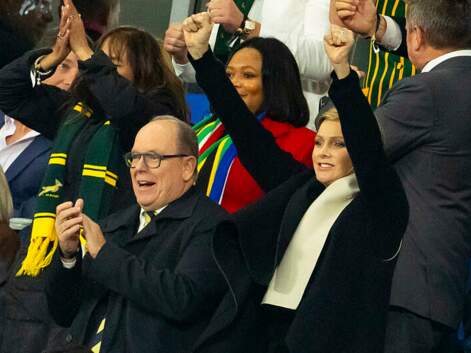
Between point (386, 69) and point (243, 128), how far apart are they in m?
1.17

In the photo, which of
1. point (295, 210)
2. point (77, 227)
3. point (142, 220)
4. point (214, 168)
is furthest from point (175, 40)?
point (295, 210)

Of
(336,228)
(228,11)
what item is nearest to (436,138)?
(336,228)

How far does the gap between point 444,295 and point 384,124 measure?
25.6 inches

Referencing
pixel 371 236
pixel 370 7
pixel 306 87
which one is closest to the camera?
pixel 371 236

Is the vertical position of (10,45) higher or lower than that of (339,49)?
lower

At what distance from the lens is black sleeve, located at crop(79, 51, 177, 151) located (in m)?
5.89

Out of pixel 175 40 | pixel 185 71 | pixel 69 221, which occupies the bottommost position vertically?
pixel 69 221

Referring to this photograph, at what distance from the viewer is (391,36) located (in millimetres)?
5504

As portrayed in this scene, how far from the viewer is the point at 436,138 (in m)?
4.82

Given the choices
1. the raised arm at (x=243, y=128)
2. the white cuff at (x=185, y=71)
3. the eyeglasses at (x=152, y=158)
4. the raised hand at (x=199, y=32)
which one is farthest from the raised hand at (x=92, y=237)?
the white cuff at (x=185, y=71)

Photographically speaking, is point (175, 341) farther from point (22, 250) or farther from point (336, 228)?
point (22, 250)

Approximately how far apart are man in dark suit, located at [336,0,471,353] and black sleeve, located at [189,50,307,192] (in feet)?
2.11

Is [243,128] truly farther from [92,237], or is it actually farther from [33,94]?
[33,94]

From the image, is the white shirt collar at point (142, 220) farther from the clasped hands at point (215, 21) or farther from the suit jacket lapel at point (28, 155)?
the suit jacket lapel at point (28, 155)
